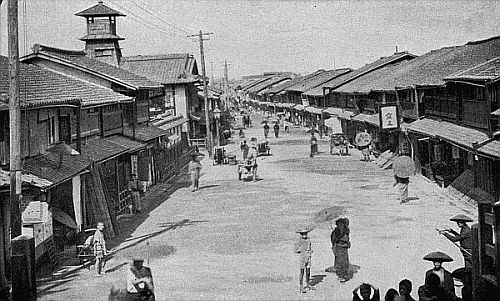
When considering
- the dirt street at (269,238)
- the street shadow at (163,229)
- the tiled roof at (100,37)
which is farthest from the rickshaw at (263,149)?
the street shadow at (163,229)

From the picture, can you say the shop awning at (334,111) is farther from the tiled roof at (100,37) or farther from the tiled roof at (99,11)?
the tiled roof at (99,11)

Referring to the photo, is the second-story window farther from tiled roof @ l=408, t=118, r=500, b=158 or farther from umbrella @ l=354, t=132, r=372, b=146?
umbrella @ l=354, t=132, r=372, b=146

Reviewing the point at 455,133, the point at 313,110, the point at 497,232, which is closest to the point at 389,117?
the point at 455,133

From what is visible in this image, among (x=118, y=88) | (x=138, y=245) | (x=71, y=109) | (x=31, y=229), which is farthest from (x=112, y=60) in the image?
(x=31, y=229)

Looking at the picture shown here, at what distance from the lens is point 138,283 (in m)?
9.66

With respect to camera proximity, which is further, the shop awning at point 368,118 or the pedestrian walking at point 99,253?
the shop awning at point 368,118

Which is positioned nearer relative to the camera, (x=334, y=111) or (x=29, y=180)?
(x=29, y=180)

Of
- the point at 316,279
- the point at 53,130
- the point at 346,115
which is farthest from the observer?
the point at 346,115

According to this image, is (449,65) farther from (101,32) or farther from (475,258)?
(101,32)

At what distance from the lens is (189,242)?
18391mm

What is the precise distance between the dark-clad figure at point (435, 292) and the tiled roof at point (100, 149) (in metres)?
12.9

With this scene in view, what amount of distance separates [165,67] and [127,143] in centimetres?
2825

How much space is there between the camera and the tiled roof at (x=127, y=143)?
83.6ft

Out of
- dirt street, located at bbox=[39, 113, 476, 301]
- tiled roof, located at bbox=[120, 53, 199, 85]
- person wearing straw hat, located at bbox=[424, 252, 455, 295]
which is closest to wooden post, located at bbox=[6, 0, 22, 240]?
dirt street, located at bbox=[39, 113, 476, 301]
